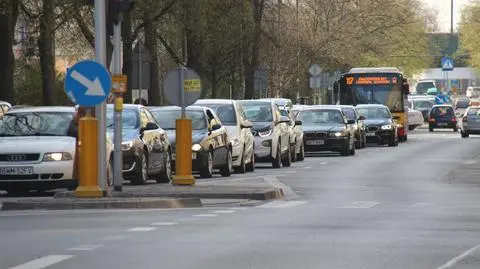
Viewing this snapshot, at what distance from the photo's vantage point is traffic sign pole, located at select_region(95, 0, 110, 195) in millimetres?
21859

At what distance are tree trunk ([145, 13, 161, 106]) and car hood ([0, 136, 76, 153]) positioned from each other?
1996 cm

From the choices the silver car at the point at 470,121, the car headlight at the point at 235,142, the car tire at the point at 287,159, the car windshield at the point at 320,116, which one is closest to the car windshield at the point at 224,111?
the car headlight at the point at 235,142

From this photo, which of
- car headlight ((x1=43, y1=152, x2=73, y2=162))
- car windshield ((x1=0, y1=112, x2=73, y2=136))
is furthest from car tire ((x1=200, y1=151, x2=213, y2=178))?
car headlight ((x1=43, y1=152, x2=73, y2=162))

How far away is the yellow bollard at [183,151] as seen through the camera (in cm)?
2634

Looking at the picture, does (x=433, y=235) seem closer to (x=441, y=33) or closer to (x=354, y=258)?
(x=354, y=258)

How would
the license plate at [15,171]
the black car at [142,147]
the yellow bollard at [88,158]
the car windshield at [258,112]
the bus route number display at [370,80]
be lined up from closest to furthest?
the yellow bollard at [88,158] → the license plate at [15,171] → the black car at [142,147] → the car windshield at [258,112] → the bus route number display at [370,80]

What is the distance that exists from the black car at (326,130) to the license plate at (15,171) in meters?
24.0

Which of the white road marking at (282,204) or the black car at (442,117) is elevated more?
the white road marking at (282,204)

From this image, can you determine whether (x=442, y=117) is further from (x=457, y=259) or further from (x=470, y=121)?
(x=457, y=259)

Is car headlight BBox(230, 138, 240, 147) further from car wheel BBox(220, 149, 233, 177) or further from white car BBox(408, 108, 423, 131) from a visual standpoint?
white car BBox(408, 108, 423, 131)

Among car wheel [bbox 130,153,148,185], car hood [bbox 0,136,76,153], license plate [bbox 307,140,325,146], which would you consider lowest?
license plate [bbox 307,140,325,146]

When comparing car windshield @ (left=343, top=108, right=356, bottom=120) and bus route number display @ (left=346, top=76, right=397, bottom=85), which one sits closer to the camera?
car windshield @ (left=343, top=108, right=356, bottom=120)

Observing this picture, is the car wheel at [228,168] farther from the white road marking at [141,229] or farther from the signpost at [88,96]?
the white road marking at [141,229]

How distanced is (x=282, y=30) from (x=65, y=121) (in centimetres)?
5465
